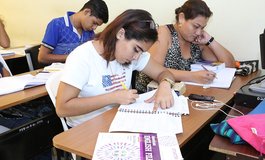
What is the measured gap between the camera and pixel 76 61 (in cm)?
129

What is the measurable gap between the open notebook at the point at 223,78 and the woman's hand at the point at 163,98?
1.33ft

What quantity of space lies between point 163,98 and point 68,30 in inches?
60.9

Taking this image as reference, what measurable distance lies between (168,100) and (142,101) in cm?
13

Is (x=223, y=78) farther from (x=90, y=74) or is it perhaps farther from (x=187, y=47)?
(x=90, y=74)

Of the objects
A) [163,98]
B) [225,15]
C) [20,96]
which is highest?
[225,15]

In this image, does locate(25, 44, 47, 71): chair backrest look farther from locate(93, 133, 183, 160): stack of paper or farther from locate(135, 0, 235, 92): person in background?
locate(93, 133, 183, 160): stack of paper

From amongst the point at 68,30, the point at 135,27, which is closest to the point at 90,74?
the point at 135,27

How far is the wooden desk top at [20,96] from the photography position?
1.56 meters

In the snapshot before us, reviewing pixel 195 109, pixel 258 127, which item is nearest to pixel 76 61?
pixel 195 109

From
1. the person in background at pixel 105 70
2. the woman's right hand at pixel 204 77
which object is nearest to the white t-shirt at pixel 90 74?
the person in background at pixel 105 70

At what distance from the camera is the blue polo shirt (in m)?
2.51

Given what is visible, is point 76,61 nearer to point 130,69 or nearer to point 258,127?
point 130,69

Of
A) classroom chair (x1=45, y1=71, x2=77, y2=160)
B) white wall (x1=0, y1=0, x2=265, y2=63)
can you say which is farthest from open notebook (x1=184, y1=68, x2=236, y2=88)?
classroom chair (x1=45, y1=71, x2=77, y2=160)

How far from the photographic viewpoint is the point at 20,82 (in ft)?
6.07
